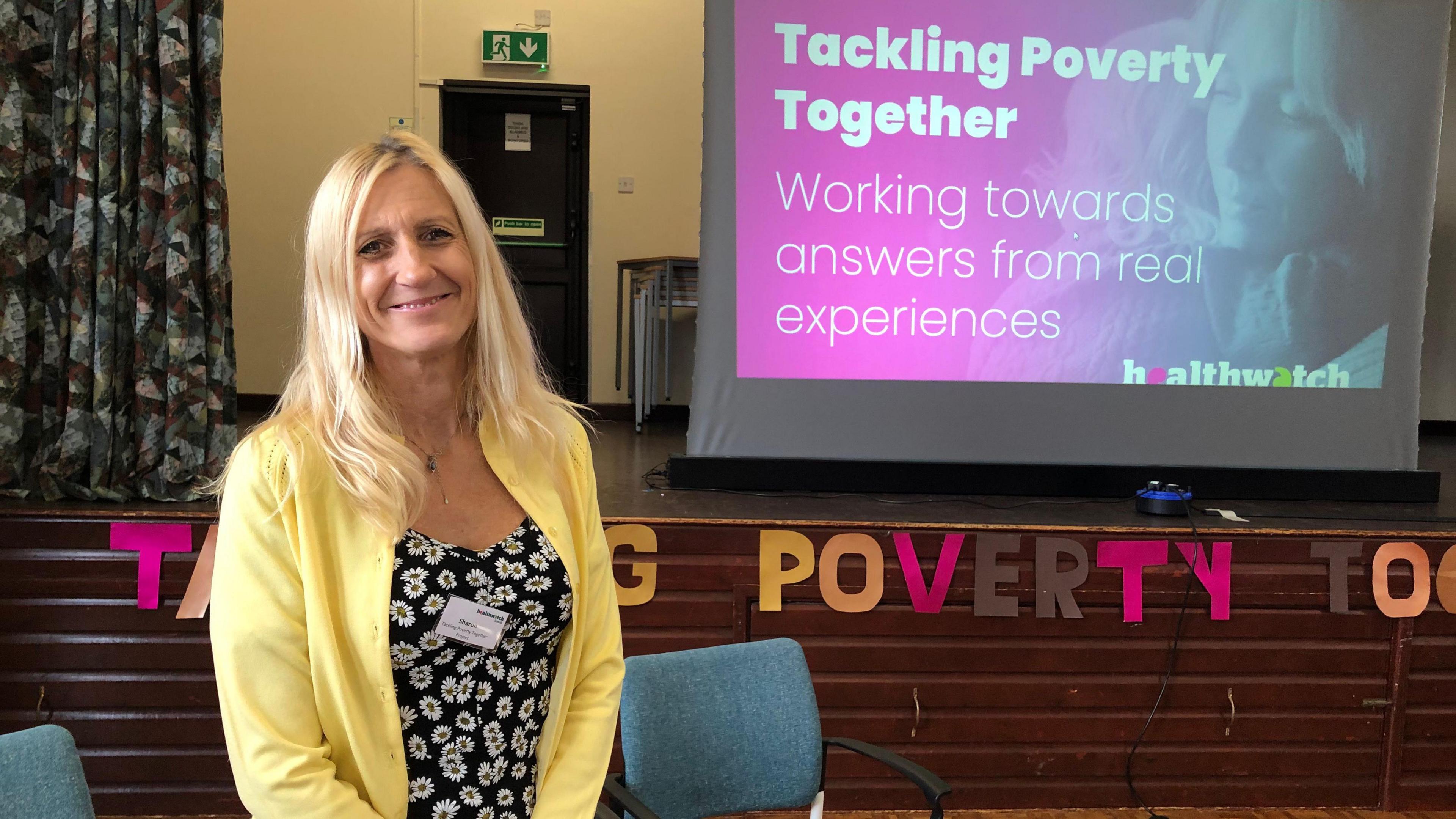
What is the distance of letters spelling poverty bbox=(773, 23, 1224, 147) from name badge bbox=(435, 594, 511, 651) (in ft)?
7.37

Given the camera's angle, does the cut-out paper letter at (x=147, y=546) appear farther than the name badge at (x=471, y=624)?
Yes

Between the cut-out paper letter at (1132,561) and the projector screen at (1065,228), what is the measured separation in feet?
1.75

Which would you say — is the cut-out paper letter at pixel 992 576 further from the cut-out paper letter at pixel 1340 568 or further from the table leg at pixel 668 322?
the table leg at pixel 668 322

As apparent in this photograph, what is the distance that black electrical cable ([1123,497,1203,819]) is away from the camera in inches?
108

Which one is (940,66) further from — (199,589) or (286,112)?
(286,112)

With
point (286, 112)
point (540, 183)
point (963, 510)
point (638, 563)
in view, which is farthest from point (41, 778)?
point (286, 112)

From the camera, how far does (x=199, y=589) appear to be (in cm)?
259

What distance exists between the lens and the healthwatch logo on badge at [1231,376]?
127 inches

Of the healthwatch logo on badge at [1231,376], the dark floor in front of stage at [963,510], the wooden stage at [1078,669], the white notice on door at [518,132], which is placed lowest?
the wooden stage at [1078,669]

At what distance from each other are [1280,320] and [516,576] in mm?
2929

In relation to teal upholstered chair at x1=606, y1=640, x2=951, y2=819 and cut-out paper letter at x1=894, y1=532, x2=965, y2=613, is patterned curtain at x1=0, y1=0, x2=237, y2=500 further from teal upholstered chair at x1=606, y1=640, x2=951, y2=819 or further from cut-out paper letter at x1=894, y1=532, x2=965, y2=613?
cut-out paper letter at x1=894, y1=532, x2=965, y2=613

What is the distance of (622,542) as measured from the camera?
269 cm

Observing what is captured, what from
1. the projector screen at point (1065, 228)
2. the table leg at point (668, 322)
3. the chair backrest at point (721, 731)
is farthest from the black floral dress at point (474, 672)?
the table leg at point (668, 322)

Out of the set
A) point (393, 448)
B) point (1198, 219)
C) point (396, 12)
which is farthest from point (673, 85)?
point (393, 448)
